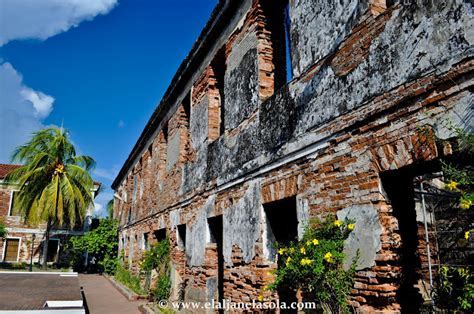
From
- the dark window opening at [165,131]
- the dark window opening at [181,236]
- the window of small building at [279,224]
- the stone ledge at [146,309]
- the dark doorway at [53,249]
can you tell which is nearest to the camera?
the window of small building at [279,224]

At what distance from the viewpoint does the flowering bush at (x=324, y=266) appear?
13.0 feet

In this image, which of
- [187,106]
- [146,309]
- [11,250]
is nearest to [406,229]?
[146,309]

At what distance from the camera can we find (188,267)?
29.4ft

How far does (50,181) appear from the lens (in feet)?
67.8

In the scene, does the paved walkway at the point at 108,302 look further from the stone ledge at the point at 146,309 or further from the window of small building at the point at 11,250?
the window of small building at the point at 11,250

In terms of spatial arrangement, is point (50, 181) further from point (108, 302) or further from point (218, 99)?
point (218, 99)

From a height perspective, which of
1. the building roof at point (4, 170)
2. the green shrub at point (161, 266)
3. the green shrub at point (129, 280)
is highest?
the building roof at point (4, 170)

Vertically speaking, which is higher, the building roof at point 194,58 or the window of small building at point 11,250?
the building roof at point 194,58

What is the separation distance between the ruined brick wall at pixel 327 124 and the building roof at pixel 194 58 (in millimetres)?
302

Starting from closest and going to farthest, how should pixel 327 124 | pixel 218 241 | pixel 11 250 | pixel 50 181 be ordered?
pixel 327 124 → pixel 218 241 → pixel 50 181 → pixel 11 250

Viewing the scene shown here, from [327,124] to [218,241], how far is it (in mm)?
4414

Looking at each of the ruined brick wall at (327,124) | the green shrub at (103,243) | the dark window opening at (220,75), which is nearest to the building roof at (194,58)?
the ruined brick wall at (327,124)

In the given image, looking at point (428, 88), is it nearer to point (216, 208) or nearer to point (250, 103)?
point (250, 103)

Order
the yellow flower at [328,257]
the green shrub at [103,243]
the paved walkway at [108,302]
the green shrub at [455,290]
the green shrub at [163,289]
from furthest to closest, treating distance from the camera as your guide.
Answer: the green shrub at [103,243] < the paved walkway at [108,302] < the green shrub at [163,289] < the yellow flower at [328,257] < the green shrub at [455,290]
